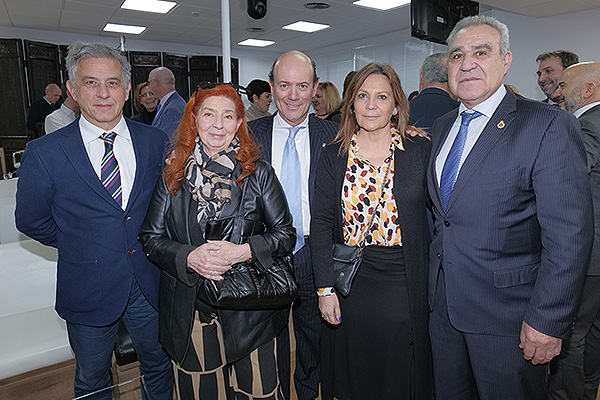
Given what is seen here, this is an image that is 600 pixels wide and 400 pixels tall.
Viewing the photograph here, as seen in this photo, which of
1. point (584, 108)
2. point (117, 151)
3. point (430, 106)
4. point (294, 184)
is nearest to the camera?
point (117, 151)

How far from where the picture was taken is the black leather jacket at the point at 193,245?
1.56 metres

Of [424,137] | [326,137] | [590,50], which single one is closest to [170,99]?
[326,137]

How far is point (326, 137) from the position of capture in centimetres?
209

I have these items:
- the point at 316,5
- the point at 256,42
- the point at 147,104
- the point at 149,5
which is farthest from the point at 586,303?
the point at 256,42

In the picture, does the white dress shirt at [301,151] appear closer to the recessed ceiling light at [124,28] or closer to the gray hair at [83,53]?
the gray hair at [83,53]

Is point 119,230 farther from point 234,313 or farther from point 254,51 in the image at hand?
point 254,51

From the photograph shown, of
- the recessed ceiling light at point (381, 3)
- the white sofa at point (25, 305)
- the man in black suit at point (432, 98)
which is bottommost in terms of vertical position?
the white sofa at point (25, 305)

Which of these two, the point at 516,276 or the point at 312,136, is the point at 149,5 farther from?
the point at 516,276

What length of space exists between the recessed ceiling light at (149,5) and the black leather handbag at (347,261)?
6640 millimetres

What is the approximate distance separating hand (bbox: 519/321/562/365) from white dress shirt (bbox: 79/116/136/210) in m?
1.58

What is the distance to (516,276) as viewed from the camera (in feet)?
4.71

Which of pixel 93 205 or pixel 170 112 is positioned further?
→ pixel 170 112

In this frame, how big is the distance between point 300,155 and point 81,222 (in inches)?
39.5

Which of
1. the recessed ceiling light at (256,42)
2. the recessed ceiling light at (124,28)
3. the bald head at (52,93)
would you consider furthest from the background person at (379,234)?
the recessed ceiling light at (256,42)
